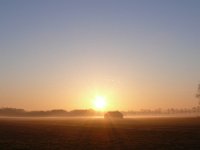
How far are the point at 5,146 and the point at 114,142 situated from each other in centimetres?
1177

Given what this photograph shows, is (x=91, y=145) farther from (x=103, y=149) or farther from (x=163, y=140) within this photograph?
(x=163, y=140)

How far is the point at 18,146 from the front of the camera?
1490 inches

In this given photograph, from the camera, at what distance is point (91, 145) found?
131 ft

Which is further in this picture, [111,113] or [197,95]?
[111,113]

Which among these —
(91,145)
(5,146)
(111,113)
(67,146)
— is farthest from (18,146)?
(111,113)

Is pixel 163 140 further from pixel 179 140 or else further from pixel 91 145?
pixel 91 145

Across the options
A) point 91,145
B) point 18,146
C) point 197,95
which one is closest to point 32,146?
point 18,146

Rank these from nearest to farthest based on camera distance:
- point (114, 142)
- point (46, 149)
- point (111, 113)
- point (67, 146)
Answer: point (46, 149)
point (67, 146)
point (114, 142)
point (111, 113)

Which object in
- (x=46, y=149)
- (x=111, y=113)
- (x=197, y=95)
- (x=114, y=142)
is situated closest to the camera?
(x=46, y=149)

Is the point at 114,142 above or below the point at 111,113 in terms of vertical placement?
below

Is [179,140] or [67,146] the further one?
[179,140]

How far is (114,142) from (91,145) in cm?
343

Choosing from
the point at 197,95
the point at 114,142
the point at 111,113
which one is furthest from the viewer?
the point at 111,113

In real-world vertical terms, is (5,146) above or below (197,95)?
below
